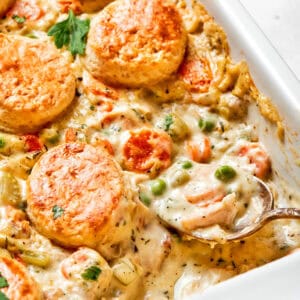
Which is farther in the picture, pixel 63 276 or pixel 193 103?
pixel 193 103

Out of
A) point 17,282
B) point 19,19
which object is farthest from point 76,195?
point 19,19

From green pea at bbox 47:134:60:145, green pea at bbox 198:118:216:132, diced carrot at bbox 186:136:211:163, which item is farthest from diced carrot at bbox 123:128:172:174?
green pea at bbox 47:134:60:145

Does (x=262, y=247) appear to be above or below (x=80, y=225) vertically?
below

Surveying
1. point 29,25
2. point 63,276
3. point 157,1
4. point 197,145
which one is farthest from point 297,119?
point 29,25

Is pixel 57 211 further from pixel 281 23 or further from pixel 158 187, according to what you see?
pixel 281 23

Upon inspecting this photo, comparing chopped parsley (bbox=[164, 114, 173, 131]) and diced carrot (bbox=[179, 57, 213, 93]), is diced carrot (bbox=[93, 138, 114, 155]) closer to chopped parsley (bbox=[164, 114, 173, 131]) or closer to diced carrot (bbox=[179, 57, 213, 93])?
chopped parsley (bbox=[164, 114, 173, 131])

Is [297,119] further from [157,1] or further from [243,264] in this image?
→ [157,1]

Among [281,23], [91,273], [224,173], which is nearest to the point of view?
[91,273]
